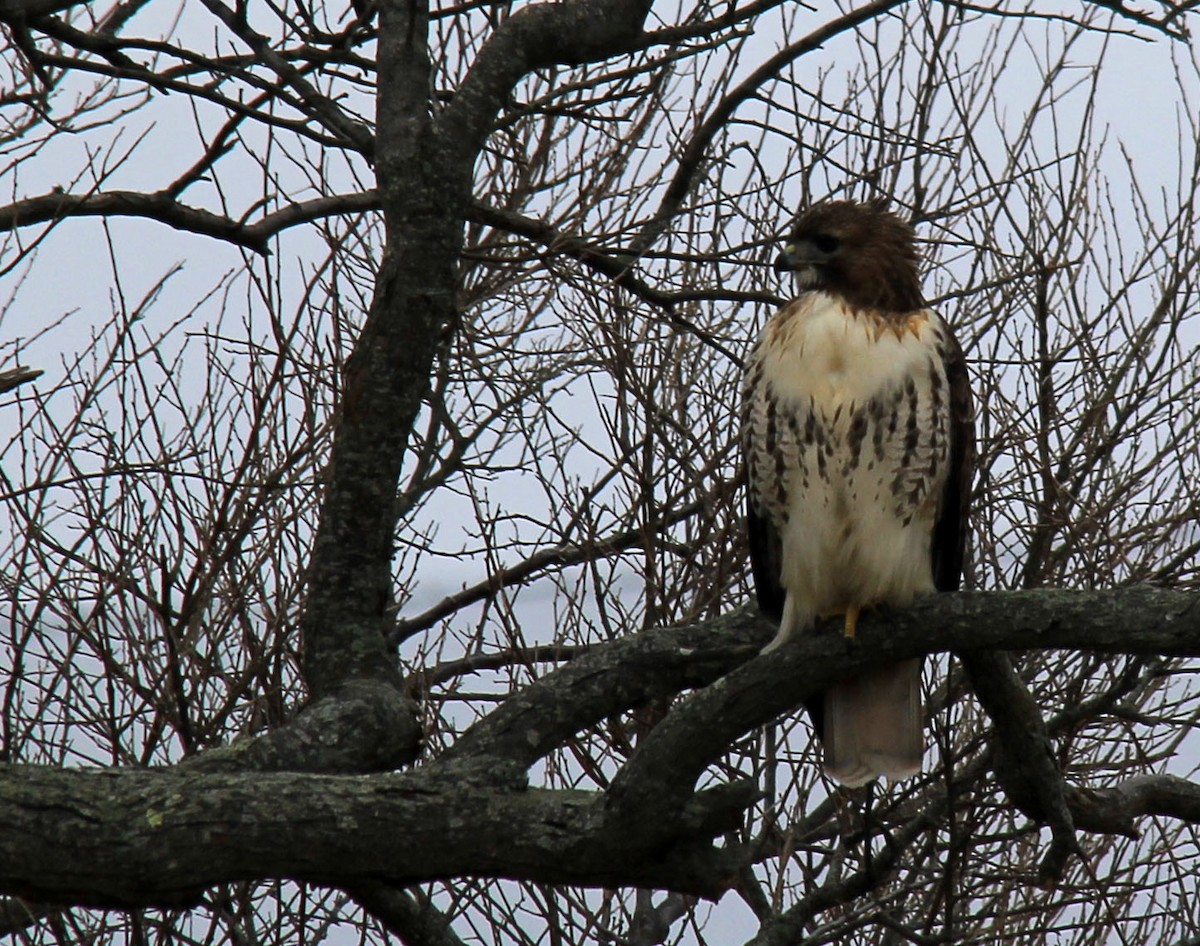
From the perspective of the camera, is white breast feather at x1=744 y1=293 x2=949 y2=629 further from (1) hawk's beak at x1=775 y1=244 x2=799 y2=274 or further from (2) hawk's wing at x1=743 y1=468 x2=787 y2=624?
(1) hawk's beak at x1=775 y1=244 x2=799 y2=274

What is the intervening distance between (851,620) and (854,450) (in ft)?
1.32

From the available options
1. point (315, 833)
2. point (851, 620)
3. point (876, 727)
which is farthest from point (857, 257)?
point (315, 833)

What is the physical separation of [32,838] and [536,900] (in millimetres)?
1944

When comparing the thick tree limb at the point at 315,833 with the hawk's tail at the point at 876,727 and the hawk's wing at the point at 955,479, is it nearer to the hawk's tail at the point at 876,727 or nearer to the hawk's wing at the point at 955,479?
the hawk's tail at the point at 876,727

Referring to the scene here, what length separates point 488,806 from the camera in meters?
2.87

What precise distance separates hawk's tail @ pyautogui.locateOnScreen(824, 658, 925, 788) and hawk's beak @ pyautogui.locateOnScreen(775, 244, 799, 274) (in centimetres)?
106

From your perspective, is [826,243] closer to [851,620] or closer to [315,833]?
[851,620]

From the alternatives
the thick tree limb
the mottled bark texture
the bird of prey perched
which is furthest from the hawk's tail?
the thick tree limb

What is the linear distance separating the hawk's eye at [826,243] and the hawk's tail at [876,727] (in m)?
1.07

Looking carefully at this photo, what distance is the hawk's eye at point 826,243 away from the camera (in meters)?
3.90

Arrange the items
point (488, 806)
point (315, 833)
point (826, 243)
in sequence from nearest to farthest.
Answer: point (315, 833), point (488, 806), point (826, 243)

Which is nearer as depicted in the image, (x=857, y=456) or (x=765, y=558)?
(x=857, y=456)

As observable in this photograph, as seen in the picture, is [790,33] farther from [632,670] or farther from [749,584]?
[632,670]

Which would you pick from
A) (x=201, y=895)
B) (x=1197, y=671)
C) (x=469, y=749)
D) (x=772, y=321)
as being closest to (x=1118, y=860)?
(x=1197, y=671)
